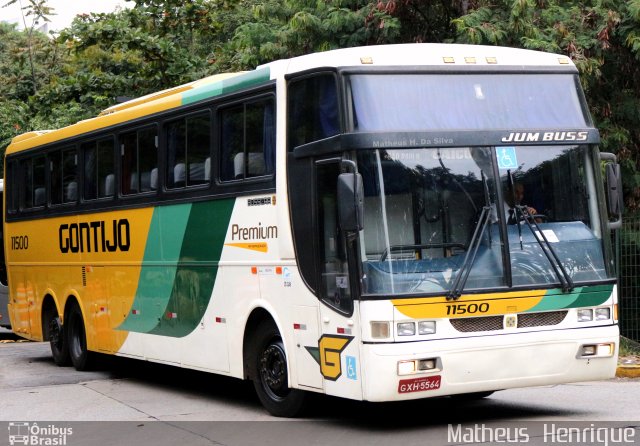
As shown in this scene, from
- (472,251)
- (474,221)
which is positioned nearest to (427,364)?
(472,251)

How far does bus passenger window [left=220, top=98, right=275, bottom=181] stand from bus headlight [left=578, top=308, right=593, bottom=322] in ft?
10.5

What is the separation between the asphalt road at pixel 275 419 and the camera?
387 inches

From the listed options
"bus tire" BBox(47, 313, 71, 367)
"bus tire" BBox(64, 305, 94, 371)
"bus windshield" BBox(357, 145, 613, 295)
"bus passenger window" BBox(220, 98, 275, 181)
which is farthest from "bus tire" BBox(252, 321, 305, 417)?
"bus tire" BBox(47, 313, 71, 367)

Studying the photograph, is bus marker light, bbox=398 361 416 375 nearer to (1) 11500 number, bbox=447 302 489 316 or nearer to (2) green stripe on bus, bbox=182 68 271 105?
(1) 11500 number, bbox=447 302 489 316

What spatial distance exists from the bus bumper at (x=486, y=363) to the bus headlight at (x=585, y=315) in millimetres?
88

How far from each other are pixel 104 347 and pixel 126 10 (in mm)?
10235

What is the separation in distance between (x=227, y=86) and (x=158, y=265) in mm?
2727

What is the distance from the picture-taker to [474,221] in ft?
32.4

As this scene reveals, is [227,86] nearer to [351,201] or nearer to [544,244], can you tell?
[351,201]

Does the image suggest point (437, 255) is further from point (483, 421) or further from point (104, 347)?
point (104, 347)

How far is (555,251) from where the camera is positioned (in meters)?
10.1

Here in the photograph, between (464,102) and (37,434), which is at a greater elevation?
(464,102)

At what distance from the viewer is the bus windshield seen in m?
9.66

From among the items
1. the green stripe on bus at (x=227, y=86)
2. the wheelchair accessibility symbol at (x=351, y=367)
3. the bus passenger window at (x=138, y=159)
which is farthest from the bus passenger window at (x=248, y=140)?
the wheelchair accessibility symbol at (x=351, y=367)
